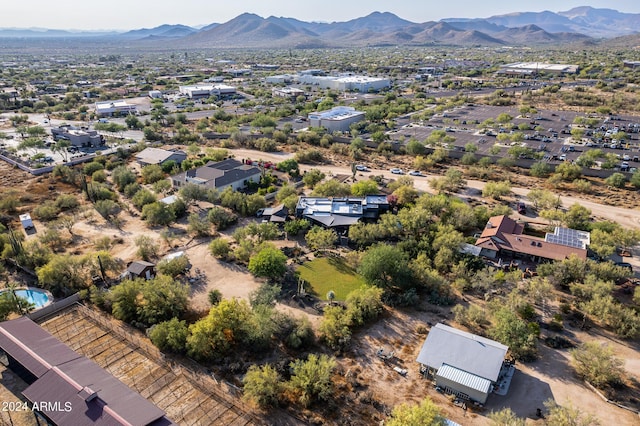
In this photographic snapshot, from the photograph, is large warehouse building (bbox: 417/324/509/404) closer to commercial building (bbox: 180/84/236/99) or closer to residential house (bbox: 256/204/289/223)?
residential house (bbox: 256/204/289/223)

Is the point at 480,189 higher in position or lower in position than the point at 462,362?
lower

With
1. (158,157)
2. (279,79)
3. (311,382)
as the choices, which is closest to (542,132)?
(158,157)

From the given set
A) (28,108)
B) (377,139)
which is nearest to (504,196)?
(377,139)

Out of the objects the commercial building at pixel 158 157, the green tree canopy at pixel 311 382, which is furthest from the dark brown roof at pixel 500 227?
the commercial building at pixel 158 157

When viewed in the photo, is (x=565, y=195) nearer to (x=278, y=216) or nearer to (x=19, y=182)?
(x=278, y=216)

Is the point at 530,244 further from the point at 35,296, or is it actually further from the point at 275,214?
the point at 35,296

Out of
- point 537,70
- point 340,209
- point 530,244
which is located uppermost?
point 537,70
